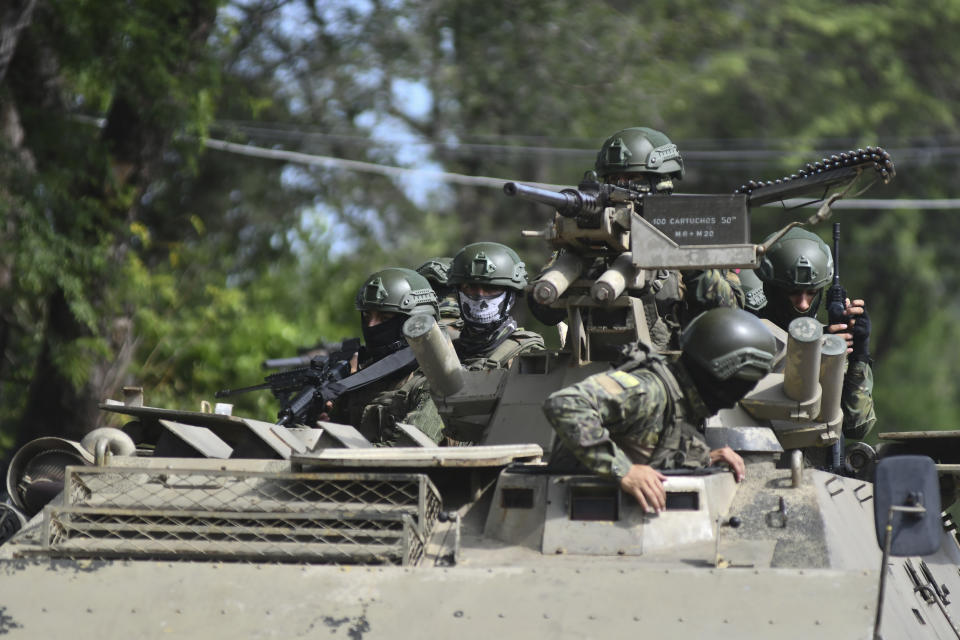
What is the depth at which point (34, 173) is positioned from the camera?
16094 mm

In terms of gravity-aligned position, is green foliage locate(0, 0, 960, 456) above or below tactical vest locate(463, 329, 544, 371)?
below

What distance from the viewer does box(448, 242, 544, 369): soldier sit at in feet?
37.1

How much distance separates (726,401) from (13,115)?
424 inches

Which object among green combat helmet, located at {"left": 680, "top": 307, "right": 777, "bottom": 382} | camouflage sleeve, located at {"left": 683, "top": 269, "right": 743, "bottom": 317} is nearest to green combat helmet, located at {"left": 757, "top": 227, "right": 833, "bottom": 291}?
camouflage sleeve, located at {"left": 683, "top": 269, "right": 743, "bottom": 317}

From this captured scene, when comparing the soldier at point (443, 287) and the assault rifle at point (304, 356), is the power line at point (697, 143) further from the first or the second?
the soldier at point (443, 287)

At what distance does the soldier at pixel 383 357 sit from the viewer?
36.0 feet

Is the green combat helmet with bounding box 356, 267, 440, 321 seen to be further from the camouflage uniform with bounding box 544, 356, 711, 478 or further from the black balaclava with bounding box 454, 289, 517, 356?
the camouflage uniform with bounding box 544, 356, 711, 478

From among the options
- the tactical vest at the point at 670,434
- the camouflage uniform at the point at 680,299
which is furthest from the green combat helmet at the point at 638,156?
the tactical vest at the point at 670,434

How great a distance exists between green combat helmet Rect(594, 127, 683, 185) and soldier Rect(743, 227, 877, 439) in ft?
3.88

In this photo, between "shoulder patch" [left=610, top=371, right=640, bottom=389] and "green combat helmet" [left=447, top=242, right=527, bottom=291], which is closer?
"shoulder patch" [left=610, top=371, right=640, bottom=389]

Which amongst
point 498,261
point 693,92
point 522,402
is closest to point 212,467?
point 522,402

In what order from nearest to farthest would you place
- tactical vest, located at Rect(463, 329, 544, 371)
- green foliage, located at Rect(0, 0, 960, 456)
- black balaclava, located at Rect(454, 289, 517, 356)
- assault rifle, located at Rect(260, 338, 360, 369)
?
1. tactical vest, located at Rect(463, 329, 544, 371)
2. black balaclava, located at Rect(454, 289, 517, 356)
3. assault rifle, located at Rect(260, 338, 360, 369)
4. green foliage, located at Rect(0, 0, 960, 456)

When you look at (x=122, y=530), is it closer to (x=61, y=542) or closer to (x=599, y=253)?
(x=61, y=542)

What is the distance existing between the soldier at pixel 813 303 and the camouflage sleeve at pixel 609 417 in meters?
3.21
